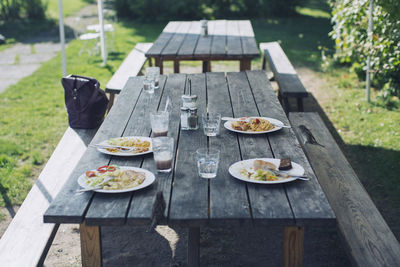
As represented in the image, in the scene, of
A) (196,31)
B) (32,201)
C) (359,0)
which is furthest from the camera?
(196,31)

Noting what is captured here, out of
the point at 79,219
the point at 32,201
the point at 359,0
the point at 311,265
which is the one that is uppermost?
the point at 359,0

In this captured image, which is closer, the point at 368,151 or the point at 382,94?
the point at 368,151

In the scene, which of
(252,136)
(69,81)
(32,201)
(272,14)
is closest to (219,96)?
(252,136)

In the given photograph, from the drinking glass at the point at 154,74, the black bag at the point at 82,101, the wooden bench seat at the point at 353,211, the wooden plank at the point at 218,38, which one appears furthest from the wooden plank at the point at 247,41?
the black bag at the point at 82,101

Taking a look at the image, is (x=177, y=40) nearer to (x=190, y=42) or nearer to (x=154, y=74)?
(x=190, y=42)

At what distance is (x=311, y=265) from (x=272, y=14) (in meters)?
11.7

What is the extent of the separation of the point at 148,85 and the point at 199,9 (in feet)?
33.1

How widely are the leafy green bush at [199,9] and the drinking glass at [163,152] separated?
37.0 ft

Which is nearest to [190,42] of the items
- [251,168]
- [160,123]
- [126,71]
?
[126,71]

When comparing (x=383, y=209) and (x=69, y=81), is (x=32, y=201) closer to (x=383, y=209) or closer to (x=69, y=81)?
(x=69, y=81)

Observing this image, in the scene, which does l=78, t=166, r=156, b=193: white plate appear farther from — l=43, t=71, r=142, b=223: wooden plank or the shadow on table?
the shadow on table

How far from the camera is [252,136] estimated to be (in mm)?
3158

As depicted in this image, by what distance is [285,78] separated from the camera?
5910mm

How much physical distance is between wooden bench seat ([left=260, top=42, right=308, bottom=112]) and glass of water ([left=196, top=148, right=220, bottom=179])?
2.97m
